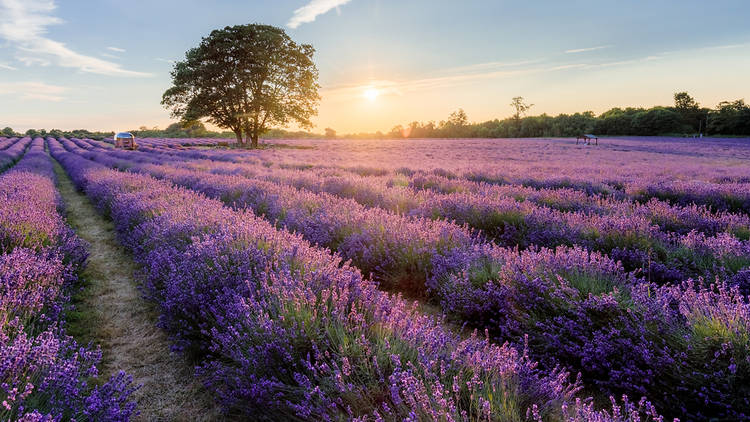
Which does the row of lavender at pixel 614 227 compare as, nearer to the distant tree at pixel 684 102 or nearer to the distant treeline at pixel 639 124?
the distant treeline at pixel 639 124

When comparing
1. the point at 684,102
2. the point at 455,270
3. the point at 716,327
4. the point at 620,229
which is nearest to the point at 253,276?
the point at 455,270

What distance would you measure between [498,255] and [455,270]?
44cm

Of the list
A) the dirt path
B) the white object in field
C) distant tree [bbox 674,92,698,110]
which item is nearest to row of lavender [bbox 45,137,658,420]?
the dirt path

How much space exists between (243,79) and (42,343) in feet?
94.8

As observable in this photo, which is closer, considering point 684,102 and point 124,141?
point 124,141

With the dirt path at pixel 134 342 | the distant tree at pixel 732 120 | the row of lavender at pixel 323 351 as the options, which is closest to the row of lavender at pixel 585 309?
the row of lavender at pixel 323 351

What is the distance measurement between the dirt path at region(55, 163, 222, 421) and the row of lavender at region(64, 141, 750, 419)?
195 centimetres

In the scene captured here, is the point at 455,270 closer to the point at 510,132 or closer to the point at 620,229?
the point at 620,229

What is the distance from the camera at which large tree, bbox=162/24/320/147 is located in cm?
2683

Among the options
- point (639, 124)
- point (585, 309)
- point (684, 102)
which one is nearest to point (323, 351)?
point (585, 309)

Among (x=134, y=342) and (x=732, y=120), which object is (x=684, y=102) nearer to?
(x=732, y=120)

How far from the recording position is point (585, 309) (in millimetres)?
2494

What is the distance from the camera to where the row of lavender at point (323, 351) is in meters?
1.55

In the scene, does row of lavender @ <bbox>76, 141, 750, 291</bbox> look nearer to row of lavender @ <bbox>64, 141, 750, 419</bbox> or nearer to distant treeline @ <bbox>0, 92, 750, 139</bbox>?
row of lavender @ <bbox>64, 141, 750, 419</bbox>
